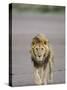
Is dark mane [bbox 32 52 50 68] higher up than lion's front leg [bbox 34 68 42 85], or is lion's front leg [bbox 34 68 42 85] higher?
dark mane [bbox 32 52 50 68]

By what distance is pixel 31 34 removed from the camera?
199cm

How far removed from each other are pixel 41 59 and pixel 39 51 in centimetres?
7

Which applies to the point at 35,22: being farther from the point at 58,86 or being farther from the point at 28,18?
the point at 58,86

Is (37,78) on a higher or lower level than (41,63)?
lower

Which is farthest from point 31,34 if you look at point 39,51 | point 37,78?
point 37,78

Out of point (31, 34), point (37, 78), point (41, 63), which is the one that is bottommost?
point (37, 78)

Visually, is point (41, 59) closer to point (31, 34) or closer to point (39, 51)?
point (39, 51)

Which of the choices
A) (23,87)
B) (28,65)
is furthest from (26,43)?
(23,87)

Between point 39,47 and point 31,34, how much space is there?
123 mm

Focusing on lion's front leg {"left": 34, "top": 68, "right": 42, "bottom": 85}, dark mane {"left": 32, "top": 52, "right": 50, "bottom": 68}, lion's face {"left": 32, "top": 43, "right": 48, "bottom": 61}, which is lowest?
lion's front leg {"left": 34, "top": 68, "right": 42, "bottom": 85}

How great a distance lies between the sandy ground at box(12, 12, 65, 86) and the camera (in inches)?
76.2

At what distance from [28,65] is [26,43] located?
17cm

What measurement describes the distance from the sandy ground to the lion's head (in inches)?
1.4

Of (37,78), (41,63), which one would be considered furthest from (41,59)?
(37,78)
